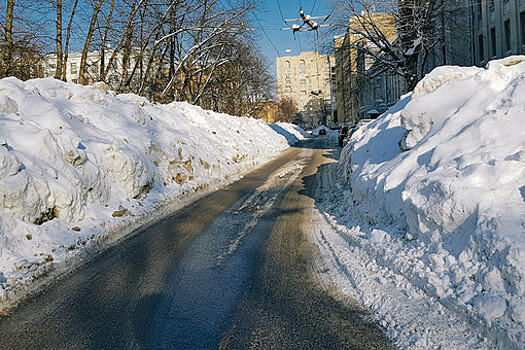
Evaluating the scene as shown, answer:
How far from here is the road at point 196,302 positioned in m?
3.86

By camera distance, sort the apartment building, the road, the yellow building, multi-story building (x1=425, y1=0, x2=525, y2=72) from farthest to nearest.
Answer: the yellow building < multi-story building (x1=425, y1=0, x2=525, y2=72) < the apartment building < the road

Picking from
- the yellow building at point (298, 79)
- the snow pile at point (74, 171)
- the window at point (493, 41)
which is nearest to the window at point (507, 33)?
the window at point (493, 41)

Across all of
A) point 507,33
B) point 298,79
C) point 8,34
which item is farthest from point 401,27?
point 298,79

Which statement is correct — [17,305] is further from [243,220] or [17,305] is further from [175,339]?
[243,220]

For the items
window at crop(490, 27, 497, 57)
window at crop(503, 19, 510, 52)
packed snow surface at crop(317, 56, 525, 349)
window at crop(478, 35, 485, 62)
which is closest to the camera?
packed snow surface at crop(317, 56, 525, 349)

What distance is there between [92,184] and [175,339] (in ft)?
18.4

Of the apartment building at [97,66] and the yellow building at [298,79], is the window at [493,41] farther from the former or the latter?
the yellow building at [298,79]

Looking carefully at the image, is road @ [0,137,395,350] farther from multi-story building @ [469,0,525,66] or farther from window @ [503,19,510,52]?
window @ [503,19,510,52]

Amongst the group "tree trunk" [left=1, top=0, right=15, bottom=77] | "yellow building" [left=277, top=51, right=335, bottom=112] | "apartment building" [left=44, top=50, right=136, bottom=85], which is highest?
"yellow building" [left=277, top=51, right=335, bottom=112]

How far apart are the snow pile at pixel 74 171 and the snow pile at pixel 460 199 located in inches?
183

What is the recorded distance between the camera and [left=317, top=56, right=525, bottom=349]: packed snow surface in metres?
3.68

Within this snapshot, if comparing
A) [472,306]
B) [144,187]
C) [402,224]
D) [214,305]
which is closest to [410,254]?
[402,224]

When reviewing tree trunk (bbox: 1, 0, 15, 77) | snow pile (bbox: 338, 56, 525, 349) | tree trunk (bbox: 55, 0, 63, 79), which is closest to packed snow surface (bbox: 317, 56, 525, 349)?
snow pile (bbox: 338, 56, 525, 349)

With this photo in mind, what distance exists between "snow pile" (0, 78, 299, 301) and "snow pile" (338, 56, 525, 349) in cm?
464
